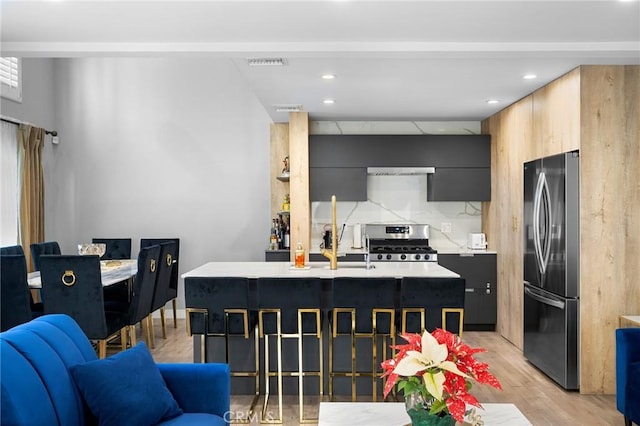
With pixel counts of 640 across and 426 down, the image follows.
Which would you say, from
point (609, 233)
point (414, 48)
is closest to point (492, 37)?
point (414, 48)

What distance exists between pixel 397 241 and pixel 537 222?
227 cm

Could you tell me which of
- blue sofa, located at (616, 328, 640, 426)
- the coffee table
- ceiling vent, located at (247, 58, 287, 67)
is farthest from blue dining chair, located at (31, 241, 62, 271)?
blue sofa, located at (616, 328, 640, 426)

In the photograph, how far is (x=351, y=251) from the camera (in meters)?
6.34

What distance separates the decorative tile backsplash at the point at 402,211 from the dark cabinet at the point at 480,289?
67 centimetres

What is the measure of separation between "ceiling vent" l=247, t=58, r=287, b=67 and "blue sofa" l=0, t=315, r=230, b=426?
7.31 feet

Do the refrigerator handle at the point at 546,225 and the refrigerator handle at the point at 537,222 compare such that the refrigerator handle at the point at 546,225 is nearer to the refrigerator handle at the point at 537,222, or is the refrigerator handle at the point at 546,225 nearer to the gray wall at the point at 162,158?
the refrigerator handle at the point at 537,222

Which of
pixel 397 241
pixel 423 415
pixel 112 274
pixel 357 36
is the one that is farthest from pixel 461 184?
pixel 423 415

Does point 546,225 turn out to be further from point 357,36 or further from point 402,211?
point 402,211

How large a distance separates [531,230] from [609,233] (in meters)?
0.72

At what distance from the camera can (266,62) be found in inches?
157

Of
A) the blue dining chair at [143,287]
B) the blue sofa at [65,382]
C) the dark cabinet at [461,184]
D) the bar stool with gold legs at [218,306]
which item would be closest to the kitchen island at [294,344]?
the bar stool with gold legs at [218,306]

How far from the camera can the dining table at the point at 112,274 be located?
14.6ft

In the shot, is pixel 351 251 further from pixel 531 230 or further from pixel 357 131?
pixel 531 230

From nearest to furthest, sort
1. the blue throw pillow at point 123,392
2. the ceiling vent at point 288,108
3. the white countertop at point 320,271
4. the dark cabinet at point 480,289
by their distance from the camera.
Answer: the blue throw pillow at point 123,392, the white countertop at point 320,271, the ceiling vent at point 288,108, the dark cabinet at point 480,289
